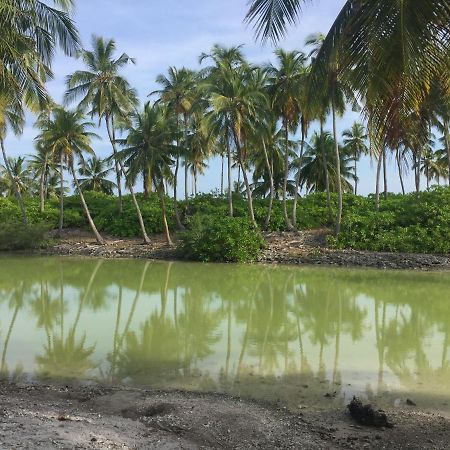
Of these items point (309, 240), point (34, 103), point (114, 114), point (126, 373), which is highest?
point (114, 114)

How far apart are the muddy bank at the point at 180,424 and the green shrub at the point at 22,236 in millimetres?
26824

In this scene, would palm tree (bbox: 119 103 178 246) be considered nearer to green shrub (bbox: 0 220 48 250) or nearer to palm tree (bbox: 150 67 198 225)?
palm tree (bbox: 150 67 198 225)

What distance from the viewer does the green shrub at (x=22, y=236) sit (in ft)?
105

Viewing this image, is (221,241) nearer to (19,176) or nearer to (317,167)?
(317,167)

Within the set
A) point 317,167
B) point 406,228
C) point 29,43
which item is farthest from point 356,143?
point 29,43

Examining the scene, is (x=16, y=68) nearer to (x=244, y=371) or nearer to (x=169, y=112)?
(x=244, y=371)

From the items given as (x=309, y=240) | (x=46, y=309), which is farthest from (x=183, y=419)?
(x=309, y=240)

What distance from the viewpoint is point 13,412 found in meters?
5.10

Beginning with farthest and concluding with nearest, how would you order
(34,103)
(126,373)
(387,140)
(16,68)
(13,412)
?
(34,103), (16,68), (126,373), (387,140), (13,412)

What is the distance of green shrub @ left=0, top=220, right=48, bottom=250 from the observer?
31875 millimetres

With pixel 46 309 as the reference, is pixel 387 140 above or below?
above

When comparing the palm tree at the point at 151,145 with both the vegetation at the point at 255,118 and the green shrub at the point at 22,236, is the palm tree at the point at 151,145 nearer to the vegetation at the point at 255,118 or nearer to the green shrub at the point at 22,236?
the vegetation at the point at 255,118

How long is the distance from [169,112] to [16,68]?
2204 cm

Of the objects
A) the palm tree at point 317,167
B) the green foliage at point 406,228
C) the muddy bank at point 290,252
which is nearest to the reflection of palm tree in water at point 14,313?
the muddy bank at point 290,252
